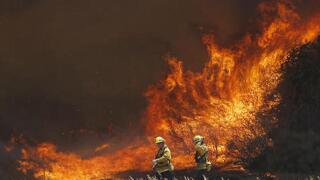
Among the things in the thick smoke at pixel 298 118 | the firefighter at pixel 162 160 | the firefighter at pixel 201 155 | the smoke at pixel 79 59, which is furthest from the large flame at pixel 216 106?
the firefighter at pixel 162 160

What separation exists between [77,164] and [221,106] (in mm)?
6833

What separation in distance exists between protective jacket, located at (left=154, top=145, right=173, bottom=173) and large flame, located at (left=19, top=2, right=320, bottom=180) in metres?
6.10

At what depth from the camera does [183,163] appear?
22031 mm

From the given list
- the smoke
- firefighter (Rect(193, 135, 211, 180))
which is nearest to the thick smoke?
the smoke

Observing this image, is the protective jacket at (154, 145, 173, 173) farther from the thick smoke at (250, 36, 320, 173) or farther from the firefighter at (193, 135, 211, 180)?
the thick smoke at (250, 36, 320, 173)

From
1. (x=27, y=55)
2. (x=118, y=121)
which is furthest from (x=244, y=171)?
(x=27, y=55)

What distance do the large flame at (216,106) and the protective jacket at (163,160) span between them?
6102 millimetres

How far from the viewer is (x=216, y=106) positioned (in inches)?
878

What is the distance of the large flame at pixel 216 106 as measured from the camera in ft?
71.7

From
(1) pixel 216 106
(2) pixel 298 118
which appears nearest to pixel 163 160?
(1) pixel 216 106

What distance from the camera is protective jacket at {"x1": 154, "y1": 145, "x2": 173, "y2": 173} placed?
1578 centimetres

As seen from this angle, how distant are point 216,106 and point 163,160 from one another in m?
7.06

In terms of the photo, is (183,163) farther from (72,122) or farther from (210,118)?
(72,122)

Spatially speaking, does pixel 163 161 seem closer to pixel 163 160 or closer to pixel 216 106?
pixel 163 160
